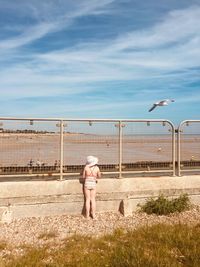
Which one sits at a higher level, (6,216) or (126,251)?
(6,216)

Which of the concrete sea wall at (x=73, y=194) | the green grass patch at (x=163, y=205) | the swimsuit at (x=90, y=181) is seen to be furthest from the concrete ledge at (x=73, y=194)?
the swimsuit at (x=90, y=181)

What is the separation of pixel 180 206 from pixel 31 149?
3.86 m

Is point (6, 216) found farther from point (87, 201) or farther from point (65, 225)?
point (87, 201)

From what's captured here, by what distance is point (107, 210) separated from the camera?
10.3 meters

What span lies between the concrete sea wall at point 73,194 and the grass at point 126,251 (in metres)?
1.87

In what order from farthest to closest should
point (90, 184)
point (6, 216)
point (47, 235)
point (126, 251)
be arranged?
point (90, 184), point (6, 216), point (47, 235), point (126, 251)

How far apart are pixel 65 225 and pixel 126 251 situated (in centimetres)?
269

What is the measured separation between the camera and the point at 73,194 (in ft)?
33.7

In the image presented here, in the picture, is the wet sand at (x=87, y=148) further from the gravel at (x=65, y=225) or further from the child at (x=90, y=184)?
the gravel at (x=65, y=225)

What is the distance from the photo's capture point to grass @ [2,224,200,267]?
6.48m

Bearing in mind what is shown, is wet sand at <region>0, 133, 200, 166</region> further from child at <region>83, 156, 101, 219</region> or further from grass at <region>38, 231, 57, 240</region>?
grass at <region>38, 231, 57, 240</region>

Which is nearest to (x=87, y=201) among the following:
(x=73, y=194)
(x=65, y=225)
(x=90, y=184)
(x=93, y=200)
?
(x=93, y=200)

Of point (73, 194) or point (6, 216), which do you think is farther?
point (73, 194)

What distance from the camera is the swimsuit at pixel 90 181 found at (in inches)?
395
